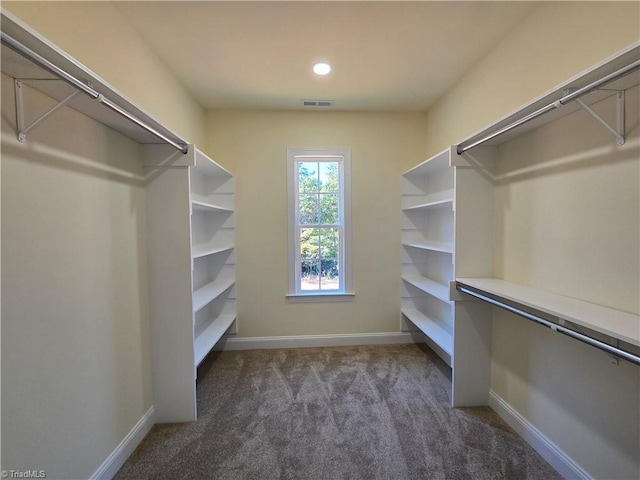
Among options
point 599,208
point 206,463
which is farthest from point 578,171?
point 206,463

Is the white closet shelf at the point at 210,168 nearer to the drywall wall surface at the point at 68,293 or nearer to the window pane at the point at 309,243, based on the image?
the drywall wall surface at the point at 68,293

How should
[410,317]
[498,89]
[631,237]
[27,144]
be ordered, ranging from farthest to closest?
[410,317], [498,89], [631,237], [27,144]

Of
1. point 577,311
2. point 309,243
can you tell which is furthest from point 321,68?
point 577,311

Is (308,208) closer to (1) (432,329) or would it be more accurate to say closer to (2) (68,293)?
(1) (432,329)

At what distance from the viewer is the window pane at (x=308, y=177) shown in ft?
10.7

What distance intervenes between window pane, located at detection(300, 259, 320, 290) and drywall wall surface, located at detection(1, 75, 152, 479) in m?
1.78

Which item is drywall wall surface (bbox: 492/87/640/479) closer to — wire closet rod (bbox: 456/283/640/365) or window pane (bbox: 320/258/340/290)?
wire closet rod (bbox: 456/283/640/365)

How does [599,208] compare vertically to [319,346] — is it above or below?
above

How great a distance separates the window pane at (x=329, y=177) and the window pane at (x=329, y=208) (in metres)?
0.07

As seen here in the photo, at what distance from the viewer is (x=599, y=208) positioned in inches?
52.9

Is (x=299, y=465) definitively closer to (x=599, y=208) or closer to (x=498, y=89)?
(x=599, y=208)

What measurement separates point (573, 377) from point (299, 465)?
159cm

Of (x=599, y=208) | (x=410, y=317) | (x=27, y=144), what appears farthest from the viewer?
(x=410, y=317)

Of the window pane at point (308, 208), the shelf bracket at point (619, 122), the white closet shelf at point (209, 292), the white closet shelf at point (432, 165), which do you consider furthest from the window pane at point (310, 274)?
the shelf bracket at point (619, 122)
